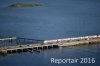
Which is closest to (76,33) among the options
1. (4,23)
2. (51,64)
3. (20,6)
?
(4,23)

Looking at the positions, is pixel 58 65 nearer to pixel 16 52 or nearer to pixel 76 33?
pixel 16 52

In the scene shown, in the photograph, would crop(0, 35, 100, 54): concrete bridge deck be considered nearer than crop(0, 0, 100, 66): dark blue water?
No

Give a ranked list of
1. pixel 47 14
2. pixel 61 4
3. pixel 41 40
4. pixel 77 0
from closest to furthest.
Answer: pixel 41 40 < pixel 47 14 < pixel 61 4 < pixel 77 0

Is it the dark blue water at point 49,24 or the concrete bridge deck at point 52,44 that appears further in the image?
the concrete bridge deck at point 52,44

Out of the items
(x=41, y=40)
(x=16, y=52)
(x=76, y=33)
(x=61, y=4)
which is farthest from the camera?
(x=61, y=4)

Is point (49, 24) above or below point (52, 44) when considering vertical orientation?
above

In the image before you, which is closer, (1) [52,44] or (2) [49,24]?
(1) [52,44]

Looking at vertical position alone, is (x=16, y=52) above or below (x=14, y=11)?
below

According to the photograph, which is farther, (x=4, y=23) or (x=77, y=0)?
(x=77, y=0)
